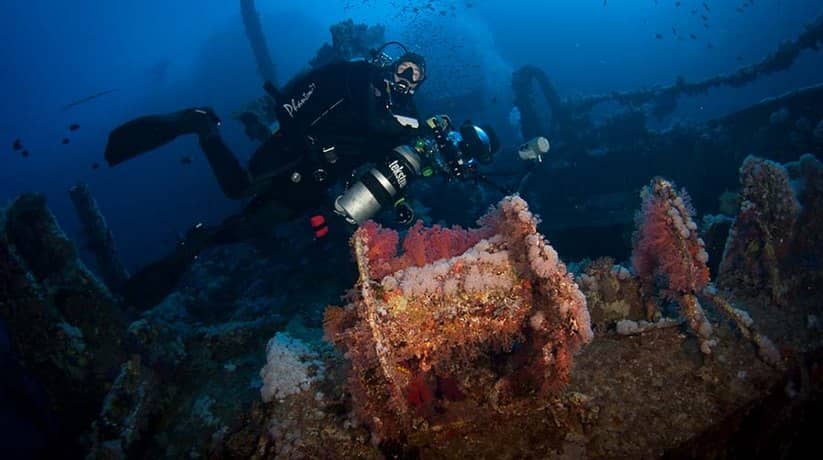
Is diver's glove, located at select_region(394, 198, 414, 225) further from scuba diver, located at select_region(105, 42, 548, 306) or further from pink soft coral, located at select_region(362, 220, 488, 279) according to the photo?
pink soft coral, located at select_region(362, 220, 488, 279)

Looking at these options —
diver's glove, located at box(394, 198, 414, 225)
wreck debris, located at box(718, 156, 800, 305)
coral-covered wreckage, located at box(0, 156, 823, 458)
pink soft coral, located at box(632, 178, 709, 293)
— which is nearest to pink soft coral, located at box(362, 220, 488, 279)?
coral-covered wreckage, located at box(0, 156, 823, 458)

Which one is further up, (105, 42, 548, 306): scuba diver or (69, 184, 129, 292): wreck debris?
(105, 42, 548, 306): scuba diver

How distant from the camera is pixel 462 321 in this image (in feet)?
8.92

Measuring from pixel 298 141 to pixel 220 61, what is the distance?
43.8m

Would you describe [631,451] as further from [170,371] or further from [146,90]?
[146,90]

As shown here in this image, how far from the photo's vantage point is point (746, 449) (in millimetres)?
2975

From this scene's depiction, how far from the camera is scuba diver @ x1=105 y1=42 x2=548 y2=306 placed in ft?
18.0

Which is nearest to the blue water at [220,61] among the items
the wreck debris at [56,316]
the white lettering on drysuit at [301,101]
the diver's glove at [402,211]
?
the wreck debris at [56,316]

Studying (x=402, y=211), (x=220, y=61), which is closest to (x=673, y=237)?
(x=402, y=211)

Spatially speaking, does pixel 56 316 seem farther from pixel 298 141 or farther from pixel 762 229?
pixel 762 229

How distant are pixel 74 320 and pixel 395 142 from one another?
4.81 metres

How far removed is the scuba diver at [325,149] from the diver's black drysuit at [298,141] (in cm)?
1

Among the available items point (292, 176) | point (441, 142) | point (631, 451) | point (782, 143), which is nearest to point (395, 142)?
point (441, 142)

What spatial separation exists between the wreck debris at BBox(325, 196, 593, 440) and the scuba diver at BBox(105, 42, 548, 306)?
2708 millimetres
